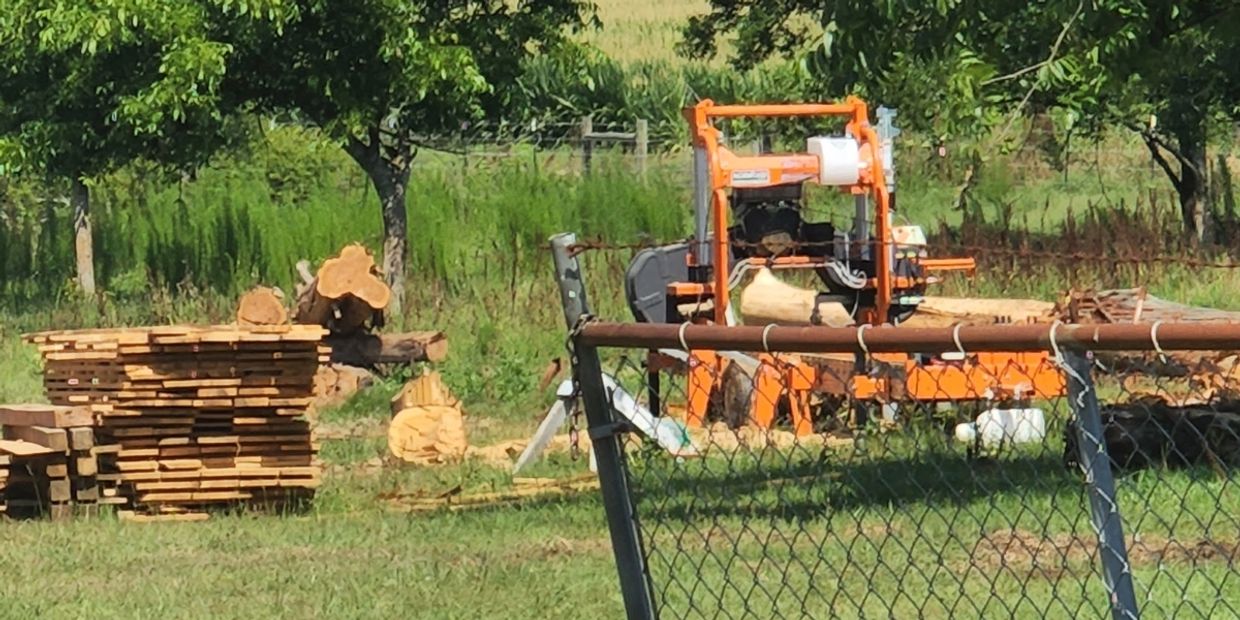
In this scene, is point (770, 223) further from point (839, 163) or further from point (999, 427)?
point (999, 427)

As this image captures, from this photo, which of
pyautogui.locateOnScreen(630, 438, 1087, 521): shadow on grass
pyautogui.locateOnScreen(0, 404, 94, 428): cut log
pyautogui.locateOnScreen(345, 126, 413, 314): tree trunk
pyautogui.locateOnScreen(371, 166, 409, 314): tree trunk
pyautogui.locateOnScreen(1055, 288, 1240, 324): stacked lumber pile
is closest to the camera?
pyautogui.locateOnScreen(630, 438, 1087, 521): shadow on grass

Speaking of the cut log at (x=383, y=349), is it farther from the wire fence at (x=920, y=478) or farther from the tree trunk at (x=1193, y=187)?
the tree trunk at (x=1193, y=187)

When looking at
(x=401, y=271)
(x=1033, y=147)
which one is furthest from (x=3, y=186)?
(x=1033, y=147)

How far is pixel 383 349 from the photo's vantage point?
1753 cm

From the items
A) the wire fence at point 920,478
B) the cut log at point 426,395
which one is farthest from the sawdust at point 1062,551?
the cut log at point 426,395

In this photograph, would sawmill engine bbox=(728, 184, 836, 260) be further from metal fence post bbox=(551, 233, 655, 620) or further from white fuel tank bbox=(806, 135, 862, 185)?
metal fence post bbox=(551, 233, 655, 620)

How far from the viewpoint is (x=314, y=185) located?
28234 mm

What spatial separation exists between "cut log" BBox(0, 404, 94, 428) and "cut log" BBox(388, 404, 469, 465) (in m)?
2.54

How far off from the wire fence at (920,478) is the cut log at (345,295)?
12.0 ft

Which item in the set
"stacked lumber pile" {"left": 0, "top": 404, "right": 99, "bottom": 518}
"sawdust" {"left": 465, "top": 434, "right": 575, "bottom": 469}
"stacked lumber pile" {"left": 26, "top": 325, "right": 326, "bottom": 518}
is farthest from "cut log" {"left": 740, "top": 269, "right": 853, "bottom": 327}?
"stacked lumber pile" {"left": 0, "top": 404, "right": 99, "bottom": 518}

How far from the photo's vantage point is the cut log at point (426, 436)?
13344 mm

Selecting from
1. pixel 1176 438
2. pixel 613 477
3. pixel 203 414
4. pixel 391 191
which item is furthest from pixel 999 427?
pixel 391 191

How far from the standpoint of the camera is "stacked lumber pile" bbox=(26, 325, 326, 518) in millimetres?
11352

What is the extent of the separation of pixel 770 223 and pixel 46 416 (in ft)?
15.4
